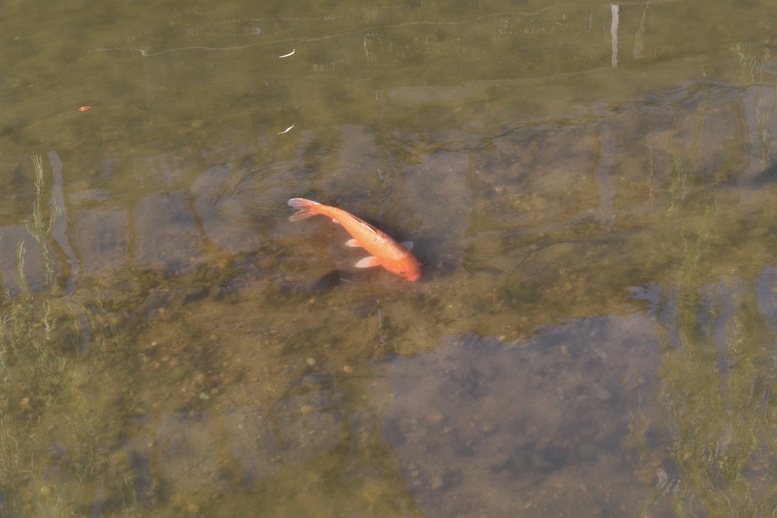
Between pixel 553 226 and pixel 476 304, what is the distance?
0.79m

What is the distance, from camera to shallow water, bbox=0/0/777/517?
3449 mm

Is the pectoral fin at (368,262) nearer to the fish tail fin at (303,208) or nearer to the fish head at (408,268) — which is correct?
the fish head at (408,268)

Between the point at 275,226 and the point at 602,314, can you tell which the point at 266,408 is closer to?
the point at 275,226

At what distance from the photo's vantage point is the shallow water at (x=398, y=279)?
3449 millimetres

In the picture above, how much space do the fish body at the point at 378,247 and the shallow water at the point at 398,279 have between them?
0.31 ft

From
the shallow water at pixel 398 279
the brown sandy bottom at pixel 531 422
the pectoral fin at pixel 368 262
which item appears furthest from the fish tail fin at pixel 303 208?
the brown sandy bottom at pixel 531 422

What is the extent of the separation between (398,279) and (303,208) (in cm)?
81

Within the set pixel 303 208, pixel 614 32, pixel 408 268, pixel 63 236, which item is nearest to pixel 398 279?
pixel 408 268

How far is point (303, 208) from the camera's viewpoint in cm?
475

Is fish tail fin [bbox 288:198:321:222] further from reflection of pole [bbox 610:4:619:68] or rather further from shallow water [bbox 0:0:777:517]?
reflection of pole [bbox 610:4:619:68]

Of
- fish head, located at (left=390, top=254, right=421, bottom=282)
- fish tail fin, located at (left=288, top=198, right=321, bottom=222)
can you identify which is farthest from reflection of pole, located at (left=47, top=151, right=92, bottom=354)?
fish head, located at (left=390, top=254, right=421, bottom=282)

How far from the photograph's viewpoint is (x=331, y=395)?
3.79 m

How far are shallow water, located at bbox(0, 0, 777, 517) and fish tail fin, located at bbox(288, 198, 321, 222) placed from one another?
4.0 inches

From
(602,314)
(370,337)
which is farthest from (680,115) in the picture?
(370,337)
